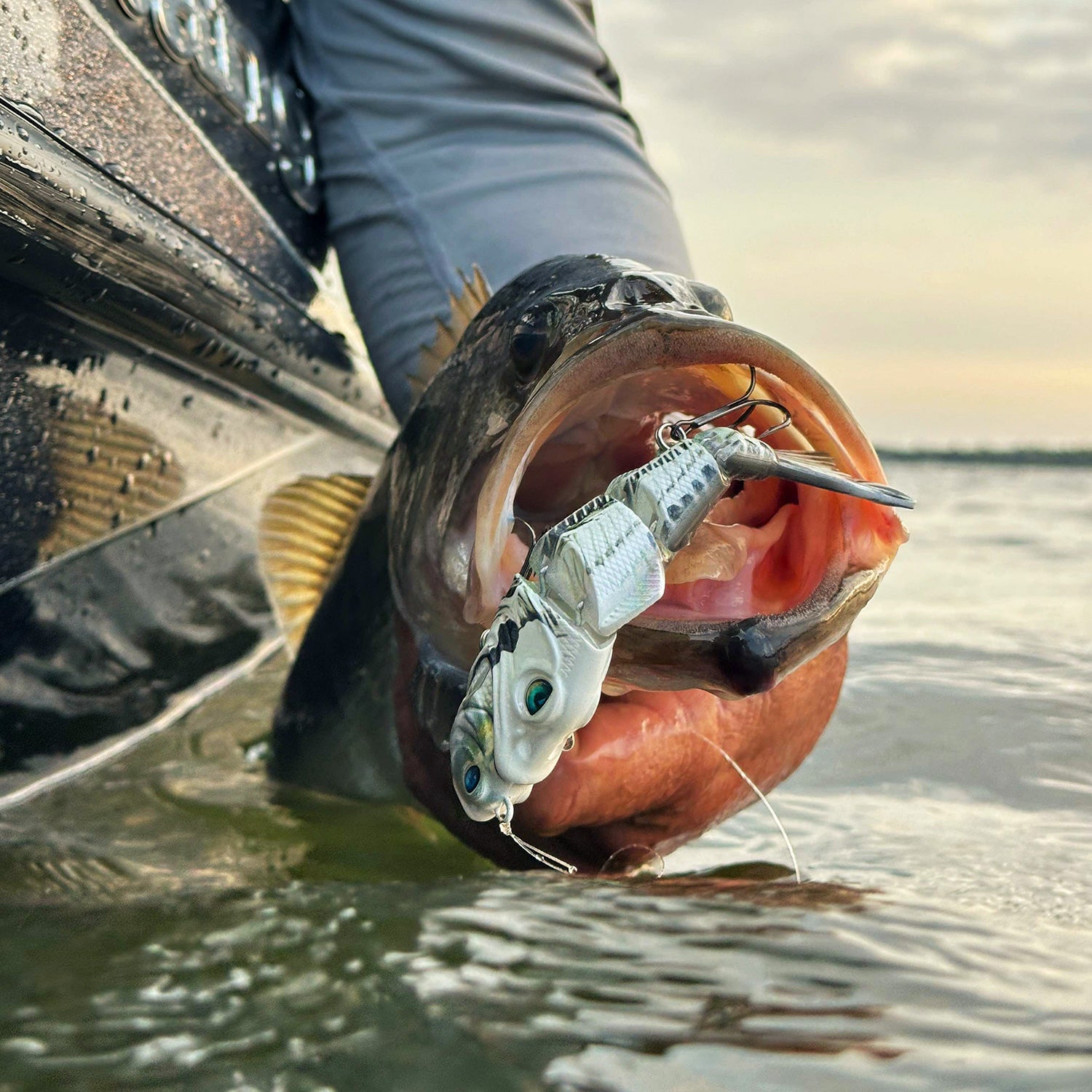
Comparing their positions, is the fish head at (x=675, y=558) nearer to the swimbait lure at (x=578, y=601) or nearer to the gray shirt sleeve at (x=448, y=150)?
the swimbait lure at (x=578, y=601)

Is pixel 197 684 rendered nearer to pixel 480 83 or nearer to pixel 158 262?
pixel 158 262

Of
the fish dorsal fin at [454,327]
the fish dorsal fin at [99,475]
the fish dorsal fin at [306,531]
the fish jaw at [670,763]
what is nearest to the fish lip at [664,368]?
the fish jaw at [670,763]

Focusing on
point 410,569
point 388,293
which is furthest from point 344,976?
point 388,293

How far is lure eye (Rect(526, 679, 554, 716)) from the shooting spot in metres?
1.12

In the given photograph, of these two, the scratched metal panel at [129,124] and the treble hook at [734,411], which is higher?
the scratched metal panel at [129,124]

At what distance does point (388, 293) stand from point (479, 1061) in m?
1.85

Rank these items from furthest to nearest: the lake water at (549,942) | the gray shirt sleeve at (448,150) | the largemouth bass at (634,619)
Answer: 1. the gray shirt sleeve at (448,150)
2. the largemouth bass at (634,619)
3. the lake water at (549,942)

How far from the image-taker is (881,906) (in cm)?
142

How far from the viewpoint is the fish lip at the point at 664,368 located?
4.13ft

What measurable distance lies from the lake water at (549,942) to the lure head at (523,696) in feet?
0.63

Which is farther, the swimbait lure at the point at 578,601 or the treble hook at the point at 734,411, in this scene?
the treble hook at the point at 734,411

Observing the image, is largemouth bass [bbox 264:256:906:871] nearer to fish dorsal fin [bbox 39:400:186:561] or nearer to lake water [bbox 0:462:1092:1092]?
lake water [bbox 0:462:1092:1092]

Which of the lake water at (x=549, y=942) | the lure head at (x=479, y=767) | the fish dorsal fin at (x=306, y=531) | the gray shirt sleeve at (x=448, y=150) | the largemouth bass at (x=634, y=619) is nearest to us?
the lake water at (x=549, y=942)

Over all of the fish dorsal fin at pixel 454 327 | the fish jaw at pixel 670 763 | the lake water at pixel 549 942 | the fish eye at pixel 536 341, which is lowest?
the lake water at pixel 549 942
